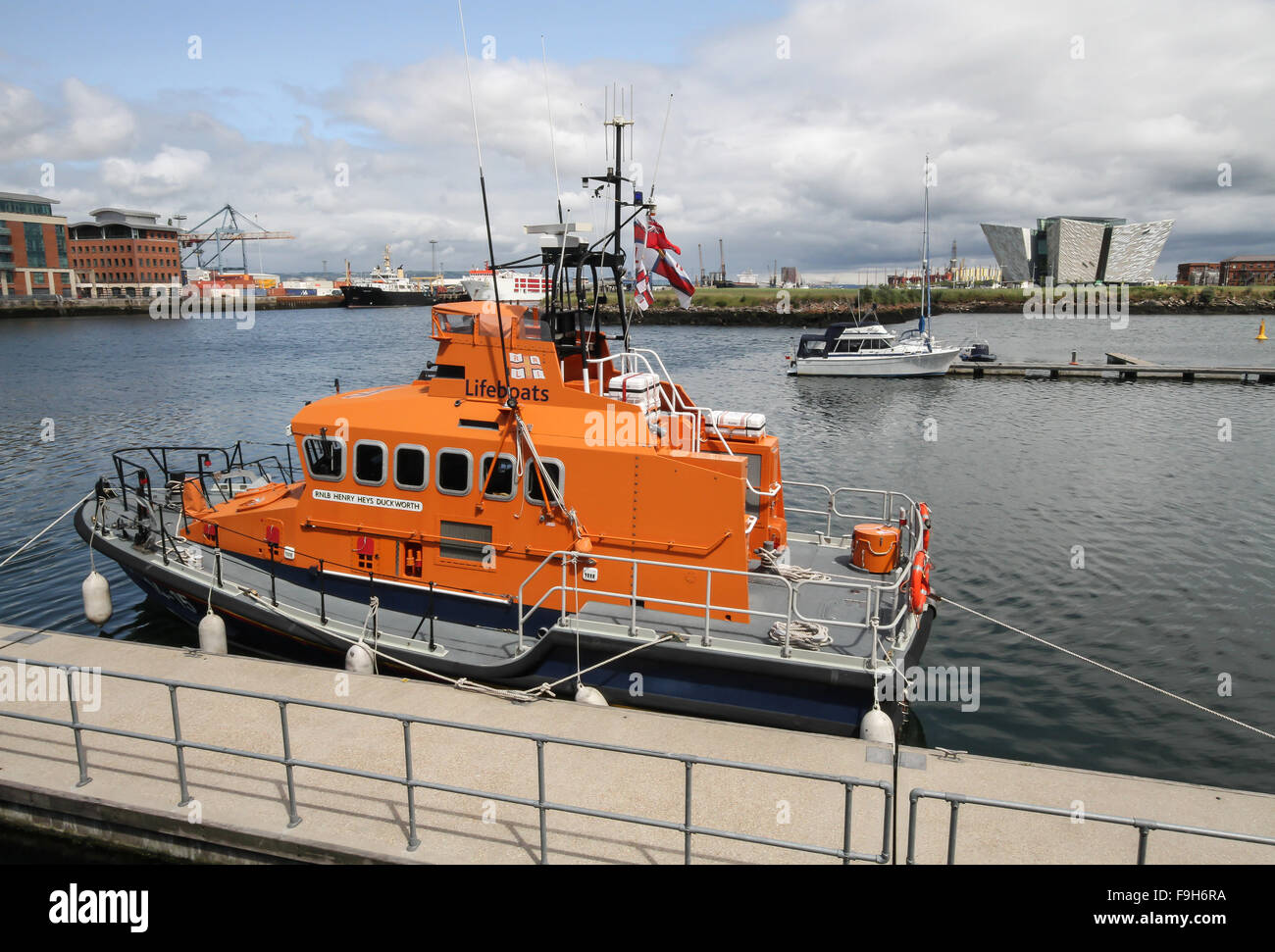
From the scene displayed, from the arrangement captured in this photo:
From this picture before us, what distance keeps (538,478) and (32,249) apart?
11816 cm

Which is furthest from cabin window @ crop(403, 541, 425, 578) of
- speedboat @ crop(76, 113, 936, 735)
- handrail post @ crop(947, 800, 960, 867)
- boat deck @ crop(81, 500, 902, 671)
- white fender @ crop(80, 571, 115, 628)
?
handrail post @ crop(947, 800, 960, 867)

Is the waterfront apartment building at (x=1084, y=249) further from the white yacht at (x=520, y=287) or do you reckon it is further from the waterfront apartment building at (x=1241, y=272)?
the white yacht at (x=520, y=287)

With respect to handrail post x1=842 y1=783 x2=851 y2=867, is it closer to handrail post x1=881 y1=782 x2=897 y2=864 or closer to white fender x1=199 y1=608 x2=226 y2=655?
handrail post x1=881 y1=782 x2=897 y2=864

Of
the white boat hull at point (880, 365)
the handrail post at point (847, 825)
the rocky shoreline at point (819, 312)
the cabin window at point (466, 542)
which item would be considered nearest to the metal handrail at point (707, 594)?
the cabin window at point (466, 542)

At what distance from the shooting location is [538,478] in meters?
8.69

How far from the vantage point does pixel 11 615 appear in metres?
13.0

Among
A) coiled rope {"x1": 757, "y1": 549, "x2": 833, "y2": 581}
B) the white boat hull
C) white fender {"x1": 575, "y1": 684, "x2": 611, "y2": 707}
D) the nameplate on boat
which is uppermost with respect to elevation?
the white boat hull

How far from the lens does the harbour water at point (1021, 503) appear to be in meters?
10.2

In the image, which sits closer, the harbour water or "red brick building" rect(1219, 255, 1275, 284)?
the harbour water

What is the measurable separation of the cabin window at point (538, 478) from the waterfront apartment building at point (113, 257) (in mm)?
126020

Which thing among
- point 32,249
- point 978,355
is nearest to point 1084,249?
point 978,355

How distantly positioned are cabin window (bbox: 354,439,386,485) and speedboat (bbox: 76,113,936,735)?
1.0 inches

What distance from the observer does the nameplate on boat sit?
909 cm
